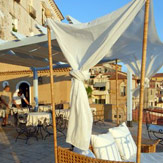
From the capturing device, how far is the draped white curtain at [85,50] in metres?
2.49

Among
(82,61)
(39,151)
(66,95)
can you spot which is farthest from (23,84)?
(82,61)

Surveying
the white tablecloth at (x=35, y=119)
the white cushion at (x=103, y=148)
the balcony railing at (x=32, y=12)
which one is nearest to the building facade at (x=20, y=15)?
the balcony railing at (x=32, y=12)

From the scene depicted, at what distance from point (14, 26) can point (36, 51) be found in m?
12.6

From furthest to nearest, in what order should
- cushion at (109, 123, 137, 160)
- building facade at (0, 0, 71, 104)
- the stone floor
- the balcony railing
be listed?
1. the balcony railing
2. building facade at (0, 0, 71, 104)
3. the stone floor
4. cushion at (109, 123, 137, 160)

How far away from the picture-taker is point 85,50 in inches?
110

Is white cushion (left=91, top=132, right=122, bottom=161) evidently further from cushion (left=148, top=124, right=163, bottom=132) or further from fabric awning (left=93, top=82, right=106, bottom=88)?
fabric awning (left=93, top=82, right=106, bottom=88)

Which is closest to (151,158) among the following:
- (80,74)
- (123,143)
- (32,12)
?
(123,143)

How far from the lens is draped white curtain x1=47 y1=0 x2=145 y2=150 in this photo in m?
2.49

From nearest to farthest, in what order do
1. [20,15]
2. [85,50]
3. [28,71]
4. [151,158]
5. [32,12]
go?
[85,50]
[151,158]
[28,71]
[20,15]
[32,12]

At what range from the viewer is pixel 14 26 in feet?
58.0

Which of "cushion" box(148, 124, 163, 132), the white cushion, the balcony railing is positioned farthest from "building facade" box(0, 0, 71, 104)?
the white cushion

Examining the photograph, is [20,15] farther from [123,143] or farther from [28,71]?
[123,143]

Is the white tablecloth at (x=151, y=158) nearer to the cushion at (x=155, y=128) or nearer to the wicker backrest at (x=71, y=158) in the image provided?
the wicker backrest at (x=71, y=158)

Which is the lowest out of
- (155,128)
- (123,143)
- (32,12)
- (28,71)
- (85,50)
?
(155,128)
